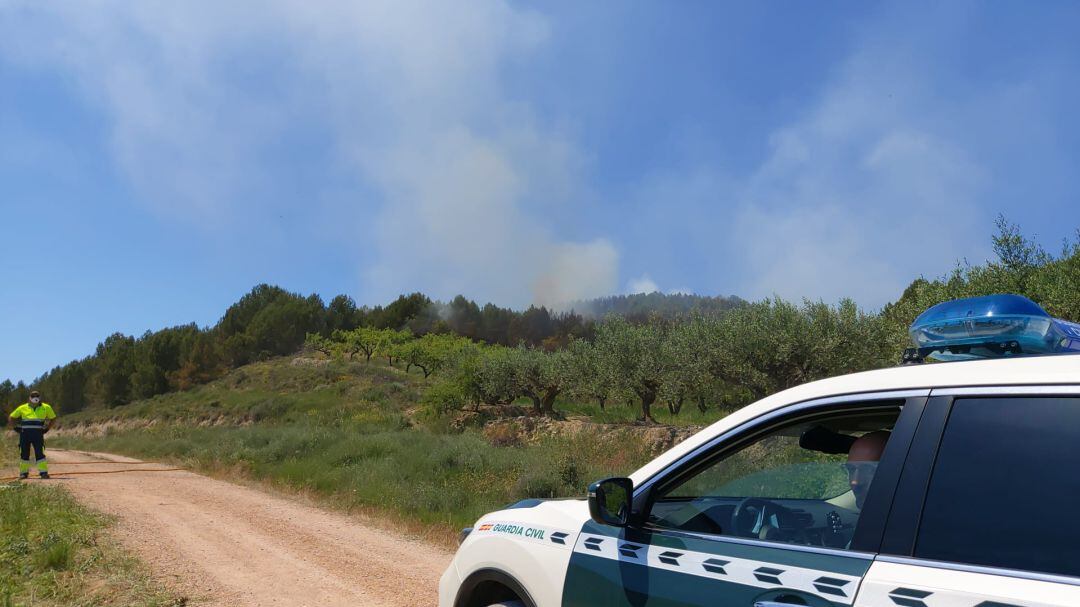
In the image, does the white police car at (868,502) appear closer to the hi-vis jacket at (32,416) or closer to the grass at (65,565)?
the grass at (65,565)

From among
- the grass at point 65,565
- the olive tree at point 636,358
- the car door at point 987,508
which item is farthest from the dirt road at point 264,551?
the olive tree at point 636,358

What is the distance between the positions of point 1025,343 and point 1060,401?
0.56 m

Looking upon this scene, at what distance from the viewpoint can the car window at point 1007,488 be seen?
1.60m

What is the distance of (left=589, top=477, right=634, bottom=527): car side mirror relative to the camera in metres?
2.55

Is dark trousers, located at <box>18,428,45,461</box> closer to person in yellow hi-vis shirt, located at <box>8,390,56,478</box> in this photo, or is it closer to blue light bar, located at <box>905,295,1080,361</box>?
person in yellow hi-vis shirt, located at <box>8,390,56,478</box>

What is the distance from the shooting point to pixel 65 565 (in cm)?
682

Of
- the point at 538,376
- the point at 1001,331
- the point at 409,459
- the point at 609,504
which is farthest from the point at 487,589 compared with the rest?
the point at 538,376

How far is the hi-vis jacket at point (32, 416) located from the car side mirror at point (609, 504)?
16.9 meters

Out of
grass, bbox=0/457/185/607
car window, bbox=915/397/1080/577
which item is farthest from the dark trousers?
car window, bbox=915/397/1080/577

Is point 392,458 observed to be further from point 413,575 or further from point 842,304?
point 842,304

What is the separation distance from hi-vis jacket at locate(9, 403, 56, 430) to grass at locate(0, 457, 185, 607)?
692 centimetres

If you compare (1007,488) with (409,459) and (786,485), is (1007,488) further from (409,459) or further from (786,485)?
(409,459)

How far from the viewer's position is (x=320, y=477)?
45.5ft

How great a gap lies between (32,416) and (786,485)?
707 inches
